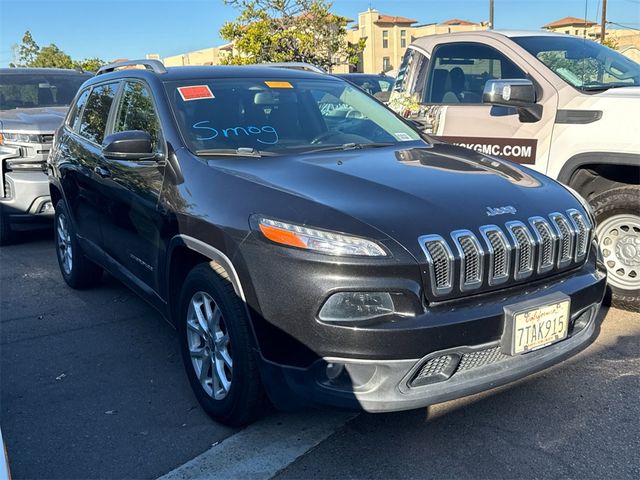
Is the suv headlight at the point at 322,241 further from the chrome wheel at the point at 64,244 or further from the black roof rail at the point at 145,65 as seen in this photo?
the chrome wheel at the point at 64,244

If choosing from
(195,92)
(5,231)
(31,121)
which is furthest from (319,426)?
(31,121)

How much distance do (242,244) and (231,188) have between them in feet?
1.23

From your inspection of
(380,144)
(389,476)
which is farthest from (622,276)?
(389,476)

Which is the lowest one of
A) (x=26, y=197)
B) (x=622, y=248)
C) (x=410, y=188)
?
(x=622, y=248)

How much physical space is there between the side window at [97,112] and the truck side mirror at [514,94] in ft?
8.76

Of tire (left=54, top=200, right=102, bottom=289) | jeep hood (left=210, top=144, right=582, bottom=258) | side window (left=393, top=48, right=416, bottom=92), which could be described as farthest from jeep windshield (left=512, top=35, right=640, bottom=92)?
tire (left=54, top=200, right=102, bottom=289)

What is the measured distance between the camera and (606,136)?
4.54 meters

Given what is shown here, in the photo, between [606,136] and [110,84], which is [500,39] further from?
[110,84]

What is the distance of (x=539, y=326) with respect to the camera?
2.91m

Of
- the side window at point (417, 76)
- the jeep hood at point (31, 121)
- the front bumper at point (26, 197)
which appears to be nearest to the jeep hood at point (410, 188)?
the side window at point (417, 76)

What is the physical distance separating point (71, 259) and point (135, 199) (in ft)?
6.74

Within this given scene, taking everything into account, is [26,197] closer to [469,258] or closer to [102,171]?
[102,171]

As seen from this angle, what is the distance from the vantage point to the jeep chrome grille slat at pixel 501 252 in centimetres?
273

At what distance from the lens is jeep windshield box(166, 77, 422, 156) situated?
12.4ft
